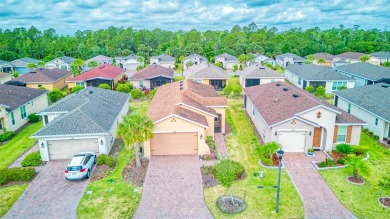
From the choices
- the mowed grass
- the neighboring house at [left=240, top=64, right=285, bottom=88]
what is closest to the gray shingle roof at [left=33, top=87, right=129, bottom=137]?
the mowed grass

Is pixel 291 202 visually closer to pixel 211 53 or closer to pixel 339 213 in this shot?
pixel 339 213

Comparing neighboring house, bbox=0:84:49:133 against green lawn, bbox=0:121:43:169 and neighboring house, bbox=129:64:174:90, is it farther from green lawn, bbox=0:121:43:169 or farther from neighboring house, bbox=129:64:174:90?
neighboring house, bbox=129:64:174:90

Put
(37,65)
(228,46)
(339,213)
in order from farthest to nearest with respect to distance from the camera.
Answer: (228,46) < (37,65) < (339,213)

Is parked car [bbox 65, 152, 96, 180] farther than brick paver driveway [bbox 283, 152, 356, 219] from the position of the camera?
Yes

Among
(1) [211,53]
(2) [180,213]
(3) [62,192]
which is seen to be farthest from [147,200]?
(1) [211,53]

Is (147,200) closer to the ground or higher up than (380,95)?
closer to the ground

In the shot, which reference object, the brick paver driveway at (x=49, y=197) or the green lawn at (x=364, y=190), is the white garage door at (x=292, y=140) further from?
the brick paver driveway at (x=49, y=197)

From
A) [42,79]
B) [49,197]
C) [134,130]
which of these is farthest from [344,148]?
[42,79]

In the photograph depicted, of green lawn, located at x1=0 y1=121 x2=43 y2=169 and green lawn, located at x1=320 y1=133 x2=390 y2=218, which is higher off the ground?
green lawn, located at x1=0 y1=121 x2=43 y2=169
